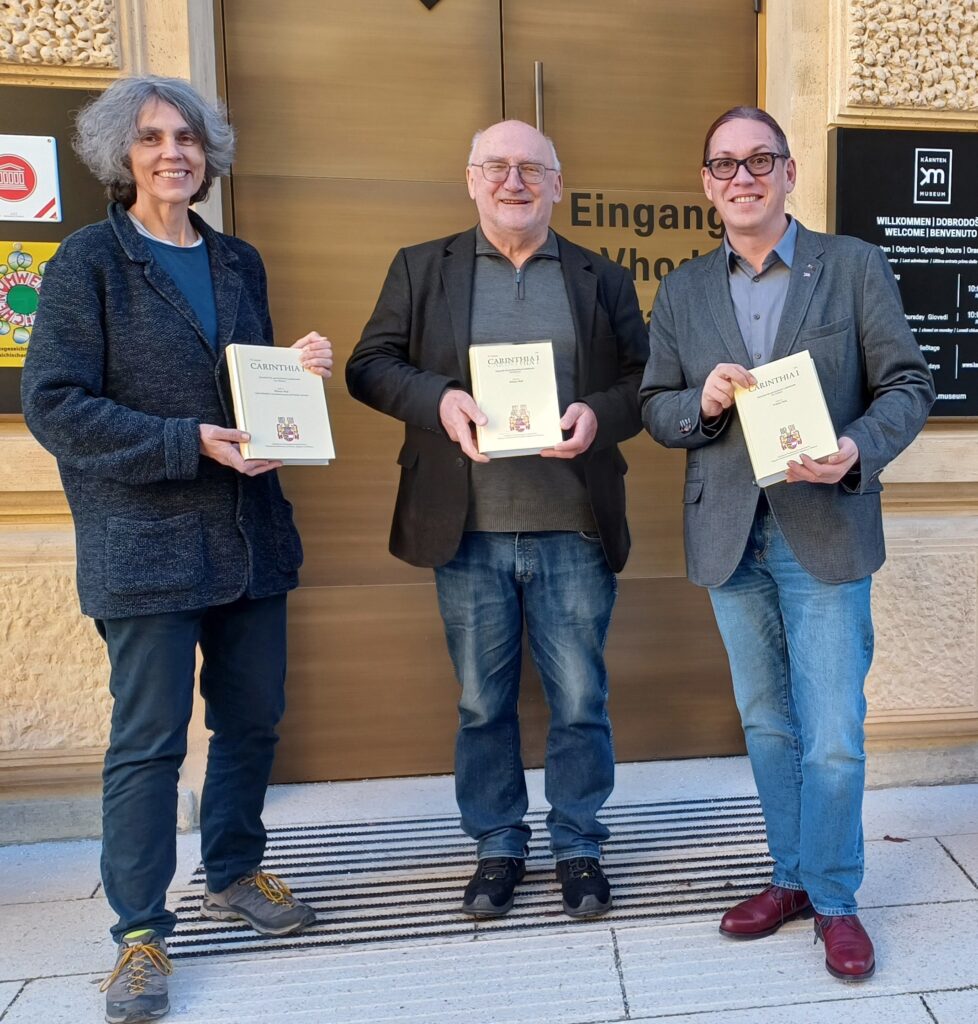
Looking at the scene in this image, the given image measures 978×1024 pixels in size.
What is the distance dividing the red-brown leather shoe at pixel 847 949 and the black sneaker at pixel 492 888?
0.80 m

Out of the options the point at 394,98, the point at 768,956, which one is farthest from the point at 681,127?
the point at 768,956

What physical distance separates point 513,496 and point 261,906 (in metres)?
1.25

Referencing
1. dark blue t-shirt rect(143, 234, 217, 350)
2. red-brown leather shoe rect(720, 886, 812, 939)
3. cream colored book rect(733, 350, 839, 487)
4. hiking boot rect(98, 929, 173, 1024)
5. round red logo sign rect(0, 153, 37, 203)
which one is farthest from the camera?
round red logo sign rect(0, 153, 37, 203)

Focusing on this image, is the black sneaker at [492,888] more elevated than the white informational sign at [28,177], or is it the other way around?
the white informational sign at [28,177]

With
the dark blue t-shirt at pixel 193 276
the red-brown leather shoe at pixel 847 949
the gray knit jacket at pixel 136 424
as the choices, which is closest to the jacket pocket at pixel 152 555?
the gray knit jacket at pixel 136 424

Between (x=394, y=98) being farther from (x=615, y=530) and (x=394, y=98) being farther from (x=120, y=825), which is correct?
(x=120, y=825)

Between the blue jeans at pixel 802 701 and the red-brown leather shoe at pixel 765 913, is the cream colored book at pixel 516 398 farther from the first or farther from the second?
the red-brown leather shoe at pixel 765 913

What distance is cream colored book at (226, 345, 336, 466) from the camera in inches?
88.1

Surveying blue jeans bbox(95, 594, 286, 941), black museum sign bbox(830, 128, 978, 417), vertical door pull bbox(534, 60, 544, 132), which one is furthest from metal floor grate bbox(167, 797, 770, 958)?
vertical door pull bbox(534, 60, 544, 132)

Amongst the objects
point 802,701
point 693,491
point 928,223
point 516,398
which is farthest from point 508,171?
point 928,223

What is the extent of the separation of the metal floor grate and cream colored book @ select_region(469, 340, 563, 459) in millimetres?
1258

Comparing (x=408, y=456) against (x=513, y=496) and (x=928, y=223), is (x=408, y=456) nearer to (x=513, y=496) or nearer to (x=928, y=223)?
(x=513, y=496)

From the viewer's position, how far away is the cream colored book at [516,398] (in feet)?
7.84

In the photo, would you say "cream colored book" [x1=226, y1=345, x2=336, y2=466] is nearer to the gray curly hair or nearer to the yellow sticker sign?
the gray curly hair
